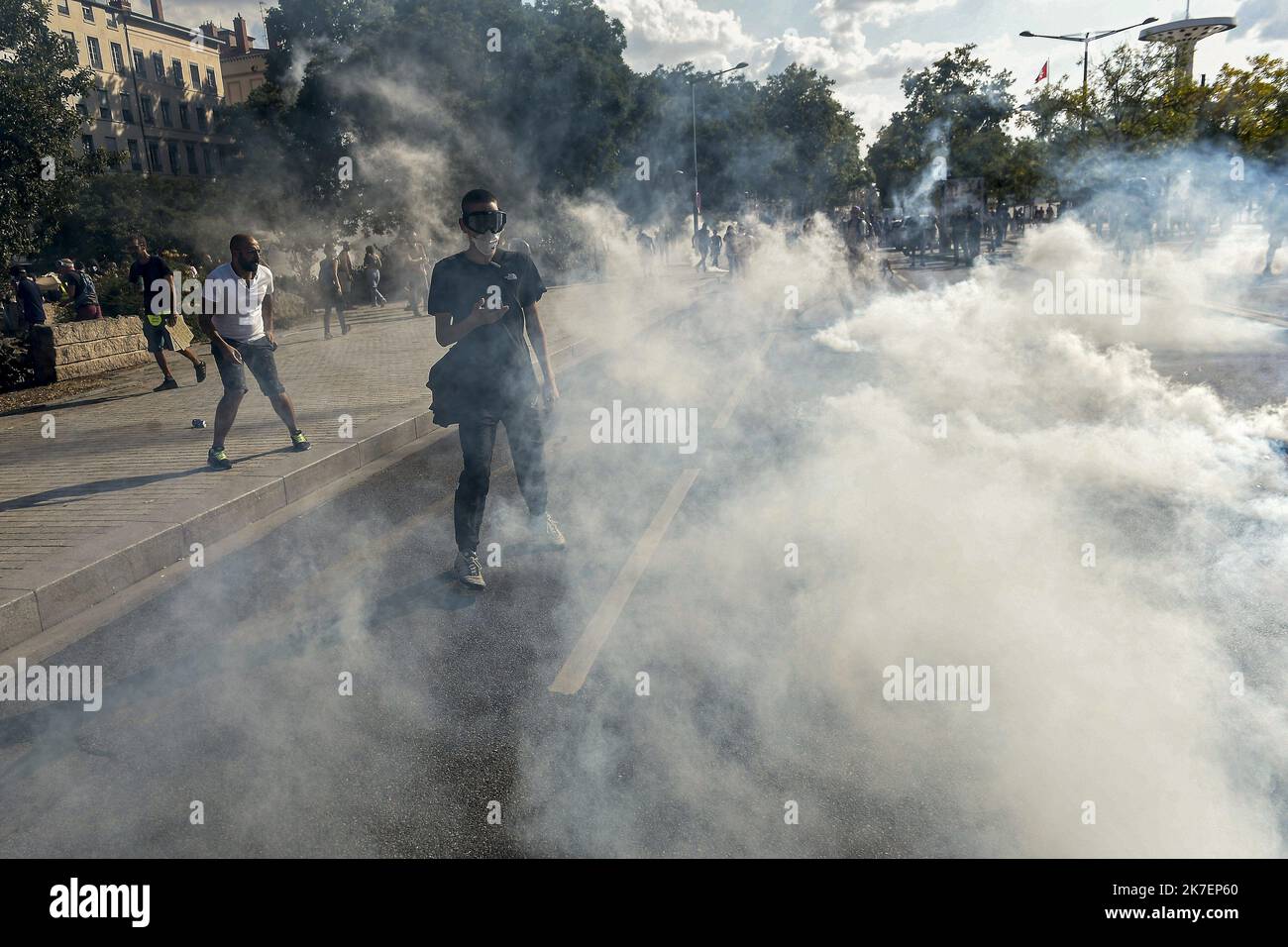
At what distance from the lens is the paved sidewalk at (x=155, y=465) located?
4266mm

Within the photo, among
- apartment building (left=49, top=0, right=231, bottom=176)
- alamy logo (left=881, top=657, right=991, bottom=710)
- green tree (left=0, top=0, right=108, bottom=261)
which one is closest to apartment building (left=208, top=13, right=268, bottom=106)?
apartment building (left=49, top=0, right=231, bottom=176)

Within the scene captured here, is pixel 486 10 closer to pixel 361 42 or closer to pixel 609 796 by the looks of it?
pixel 361 42

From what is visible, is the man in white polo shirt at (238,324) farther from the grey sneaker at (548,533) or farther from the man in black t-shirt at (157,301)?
the man in black t-shirt at (157,301)

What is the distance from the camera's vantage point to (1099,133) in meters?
22.1

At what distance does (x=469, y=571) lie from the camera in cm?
404

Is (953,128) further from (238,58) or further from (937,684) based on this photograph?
(238,58)

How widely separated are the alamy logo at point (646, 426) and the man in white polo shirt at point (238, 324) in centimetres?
243

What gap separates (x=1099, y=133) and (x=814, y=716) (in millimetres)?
23791

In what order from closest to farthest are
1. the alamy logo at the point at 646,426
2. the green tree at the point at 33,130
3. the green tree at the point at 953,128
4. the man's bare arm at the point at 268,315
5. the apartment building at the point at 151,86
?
the man's bare arm at the point at 268,315, the alamy logo at the point at 646,426, the green tree at the point at 33,130, the green tree at the point at 953,128, the apartment building at the point at 151,86

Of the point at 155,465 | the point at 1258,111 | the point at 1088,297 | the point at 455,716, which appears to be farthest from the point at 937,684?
the point at 1258,111

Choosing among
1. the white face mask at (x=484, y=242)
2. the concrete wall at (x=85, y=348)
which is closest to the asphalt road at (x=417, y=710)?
the white face mask at (x=484, y=242)

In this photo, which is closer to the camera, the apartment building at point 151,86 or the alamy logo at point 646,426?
the alamy logo at point 646,426
